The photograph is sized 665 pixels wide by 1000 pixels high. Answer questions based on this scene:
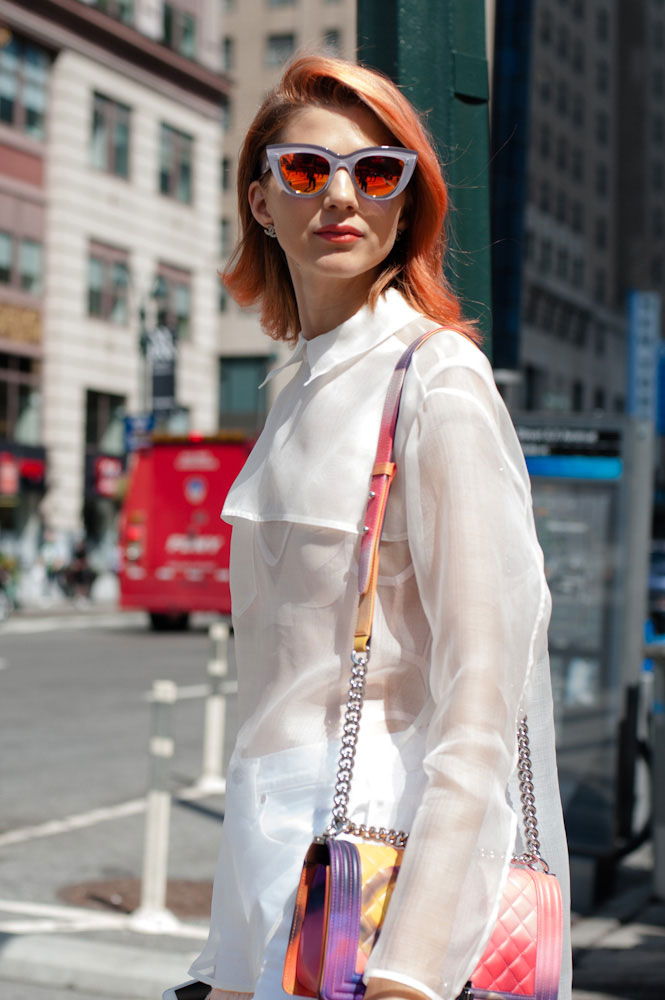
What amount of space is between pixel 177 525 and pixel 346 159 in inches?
850

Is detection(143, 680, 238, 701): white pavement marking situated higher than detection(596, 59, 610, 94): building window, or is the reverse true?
detection(596, 59, 610, 94): building window

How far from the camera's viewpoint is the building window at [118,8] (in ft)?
122

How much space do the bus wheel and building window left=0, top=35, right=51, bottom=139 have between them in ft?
55.0

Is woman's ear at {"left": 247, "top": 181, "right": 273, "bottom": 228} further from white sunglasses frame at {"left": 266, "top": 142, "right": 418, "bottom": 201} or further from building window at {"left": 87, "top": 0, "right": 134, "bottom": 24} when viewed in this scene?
building window at {"left": 87, "top": 0, "right": 134, "bottom": 24}

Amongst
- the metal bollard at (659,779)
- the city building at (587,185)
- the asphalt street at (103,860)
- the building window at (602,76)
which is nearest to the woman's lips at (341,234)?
the asphalt street at (103,860)

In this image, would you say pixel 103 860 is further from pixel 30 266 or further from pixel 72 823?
pixel 30 266

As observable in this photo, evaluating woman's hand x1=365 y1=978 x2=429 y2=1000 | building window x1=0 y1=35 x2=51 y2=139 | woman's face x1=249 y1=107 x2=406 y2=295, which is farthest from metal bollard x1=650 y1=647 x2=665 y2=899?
building window x1=0 y1=35 x2=51 y2=139

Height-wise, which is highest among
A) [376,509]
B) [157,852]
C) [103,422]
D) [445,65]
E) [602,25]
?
[602,25]

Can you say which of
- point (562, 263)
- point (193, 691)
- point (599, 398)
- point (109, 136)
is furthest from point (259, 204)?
point (599, 398)

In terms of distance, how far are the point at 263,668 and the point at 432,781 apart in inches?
12.3

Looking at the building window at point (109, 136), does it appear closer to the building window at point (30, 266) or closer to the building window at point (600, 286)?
the building window at point (30, 266)

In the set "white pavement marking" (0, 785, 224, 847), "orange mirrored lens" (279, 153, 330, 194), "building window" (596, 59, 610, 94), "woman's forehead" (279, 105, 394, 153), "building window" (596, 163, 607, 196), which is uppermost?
"building window" (596, 59, 610, 94)

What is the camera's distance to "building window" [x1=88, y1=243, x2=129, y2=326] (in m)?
37.4

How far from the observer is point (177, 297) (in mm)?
41406
